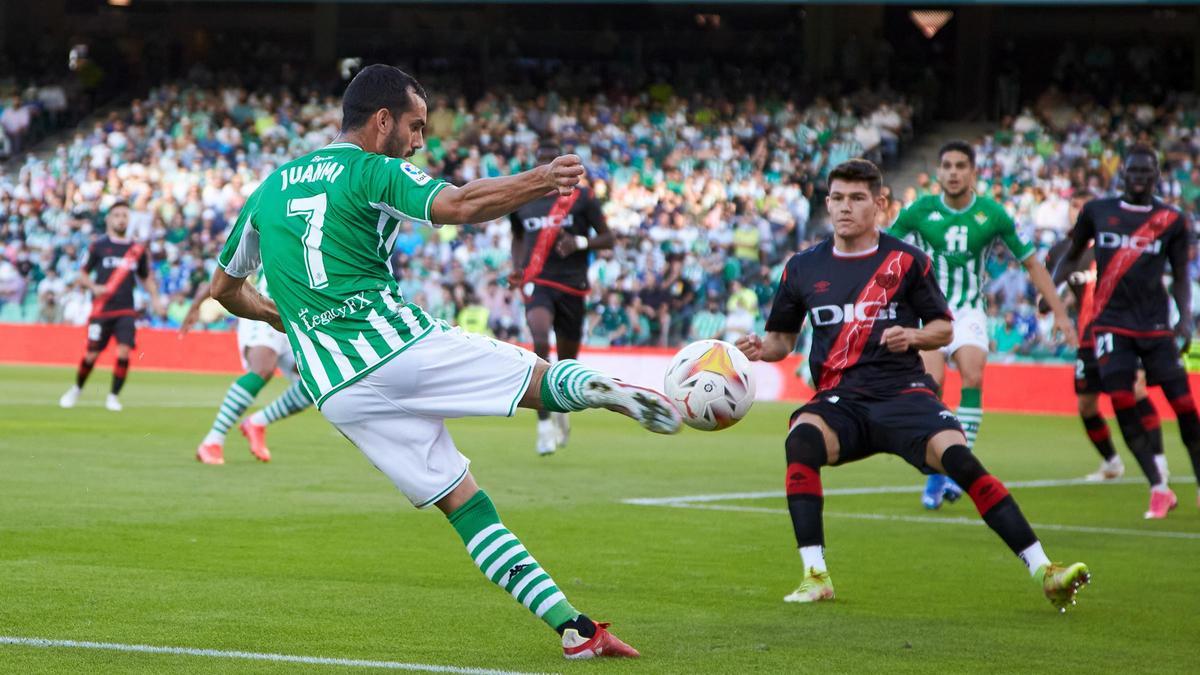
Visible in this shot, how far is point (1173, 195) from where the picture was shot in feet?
84.7

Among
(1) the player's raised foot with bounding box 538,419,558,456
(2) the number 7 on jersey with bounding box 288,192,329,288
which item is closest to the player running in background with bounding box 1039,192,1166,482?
(1) the player's raised foot with bounding box 538,419,558,456

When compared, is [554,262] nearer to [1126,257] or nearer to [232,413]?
[232,413]

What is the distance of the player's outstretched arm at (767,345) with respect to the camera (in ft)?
24.2

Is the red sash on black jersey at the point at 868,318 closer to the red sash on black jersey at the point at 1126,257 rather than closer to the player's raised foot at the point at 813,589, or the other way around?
the player's raised foot at the point at 813,589

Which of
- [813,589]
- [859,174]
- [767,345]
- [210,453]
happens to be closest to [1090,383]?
[859,174]

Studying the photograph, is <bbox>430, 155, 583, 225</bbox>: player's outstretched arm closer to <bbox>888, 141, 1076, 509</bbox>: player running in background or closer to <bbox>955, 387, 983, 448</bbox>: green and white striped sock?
<bbox>888, 141, 1076, 509</bbox>: player running in background

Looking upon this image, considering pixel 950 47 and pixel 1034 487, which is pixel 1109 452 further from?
pixel 950 47

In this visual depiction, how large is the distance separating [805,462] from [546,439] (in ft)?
24.2

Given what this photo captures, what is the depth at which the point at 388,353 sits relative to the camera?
573 cm

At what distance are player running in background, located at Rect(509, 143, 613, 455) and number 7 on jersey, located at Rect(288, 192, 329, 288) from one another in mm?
8904

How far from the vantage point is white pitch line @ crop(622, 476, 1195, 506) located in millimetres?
11531

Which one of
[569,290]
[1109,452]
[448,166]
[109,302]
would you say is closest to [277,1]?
[448,166]

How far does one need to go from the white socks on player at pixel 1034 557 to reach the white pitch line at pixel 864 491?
13.8 ft

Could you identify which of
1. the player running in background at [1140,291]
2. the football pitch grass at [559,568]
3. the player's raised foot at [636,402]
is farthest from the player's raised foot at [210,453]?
the player's raised foot at [636,402]
